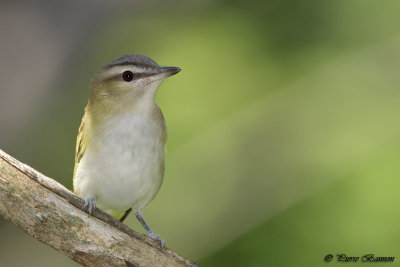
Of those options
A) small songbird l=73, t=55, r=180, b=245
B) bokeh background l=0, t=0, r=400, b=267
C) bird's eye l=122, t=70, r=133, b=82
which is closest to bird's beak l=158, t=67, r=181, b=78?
small songbird l=73, t=55, r=180, b=245

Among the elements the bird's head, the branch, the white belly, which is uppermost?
the bird's head

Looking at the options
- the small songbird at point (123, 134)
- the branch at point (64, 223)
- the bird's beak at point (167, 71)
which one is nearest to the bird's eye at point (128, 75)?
the small songbird at point (123, 134)

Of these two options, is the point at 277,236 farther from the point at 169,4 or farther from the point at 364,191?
the point at 169,4

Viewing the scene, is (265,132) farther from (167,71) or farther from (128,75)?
(128,75)

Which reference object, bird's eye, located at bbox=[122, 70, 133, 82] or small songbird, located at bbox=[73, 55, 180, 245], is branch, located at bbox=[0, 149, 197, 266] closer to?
small songbird, located at bbox=[73, 55, 180, 245]

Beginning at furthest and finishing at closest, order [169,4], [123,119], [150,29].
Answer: [169,4], [150,29], [123,119]

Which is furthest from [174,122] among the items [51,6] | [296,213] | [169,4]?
[51,6]
